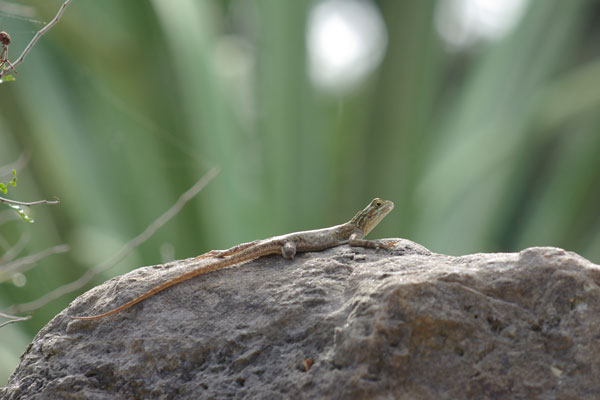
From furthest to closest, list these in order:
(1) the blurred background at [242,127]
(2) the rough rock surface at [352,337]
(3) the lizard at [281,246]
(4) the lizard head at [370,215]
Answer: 1. (1) the blurred background at [242,127]
2. (4) the lizard head at [370,215]
3. (3) the lizard at [281,246]
4. (2) the rough rock surface at [352,337]

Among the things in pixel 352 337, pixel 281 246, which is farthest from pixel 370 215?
pixel 352 337

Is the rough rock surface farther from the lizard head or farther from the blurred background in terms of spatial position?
the blurred background

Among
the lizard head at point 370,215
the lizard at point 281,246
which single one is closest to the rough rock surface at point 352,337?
the lizard at point 281,246

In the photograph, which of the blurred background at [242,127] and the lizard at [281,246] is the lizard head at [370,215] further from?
the blurred background at [242,127]

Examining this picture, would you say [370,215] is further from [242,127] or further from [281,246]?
[242,127]

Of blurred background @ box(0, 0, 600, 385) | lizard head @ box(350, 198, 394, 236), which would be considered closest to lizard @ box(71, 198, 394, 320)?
lizard head @ box(350, 198, 394, 236)

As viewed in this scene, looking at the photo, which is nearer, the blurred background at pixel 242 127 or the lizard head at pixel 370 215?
the lizard head at pixel 370 215

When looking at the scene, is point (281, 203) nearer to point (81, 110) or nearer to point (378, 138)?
point (378, 138)
